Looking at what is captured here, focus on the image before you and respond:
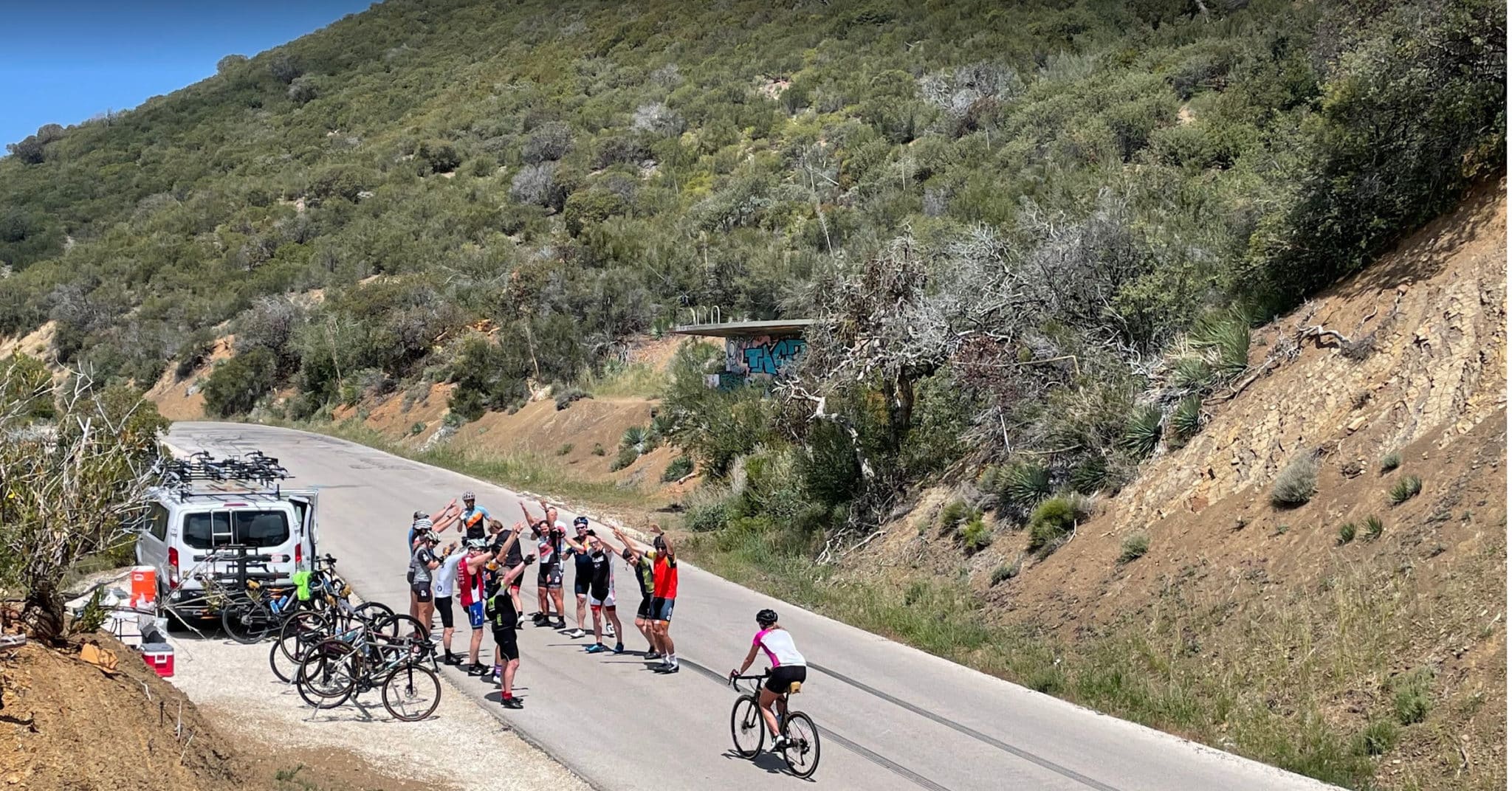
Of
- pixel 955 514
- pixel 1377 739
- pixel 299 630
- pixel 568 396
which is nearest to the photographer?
pixel 1377 739

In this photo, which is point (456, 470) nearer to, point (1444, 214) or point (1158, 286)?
point (1158, 286)

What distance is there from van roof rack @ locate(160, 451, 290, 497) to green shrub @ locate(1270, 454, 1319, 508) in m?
11.9

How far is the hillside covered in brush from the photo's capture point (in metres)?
18.1

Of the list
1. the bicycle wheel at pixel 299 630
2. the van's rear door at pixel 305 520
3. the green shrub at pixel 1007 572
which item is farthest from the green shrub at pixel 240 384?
the green shrub at pixel 1007 572

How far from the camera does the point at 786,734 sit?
1055 centimetres

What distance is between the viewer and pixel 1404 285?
15773 millimetres

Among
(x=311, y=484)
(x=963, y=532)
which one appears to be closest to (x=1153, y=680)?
(x=963, y=532)

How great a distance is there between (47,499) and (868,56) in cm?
6935

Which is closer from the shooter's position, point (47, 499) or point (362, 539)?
point (47, 499)

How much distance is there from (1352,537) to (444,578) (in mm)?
9568

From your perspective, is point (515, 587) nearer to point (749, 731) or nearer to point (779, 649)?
point (749, 731)

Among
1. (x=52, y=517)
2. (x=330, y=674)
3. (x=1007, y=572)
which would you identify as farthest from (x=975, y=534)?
(x=52, y=517)

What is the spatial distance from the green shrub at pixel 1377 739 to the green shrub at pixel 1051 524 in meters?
6.58

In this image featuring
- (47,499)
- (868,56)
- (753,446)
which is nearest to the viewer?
(47,499)
